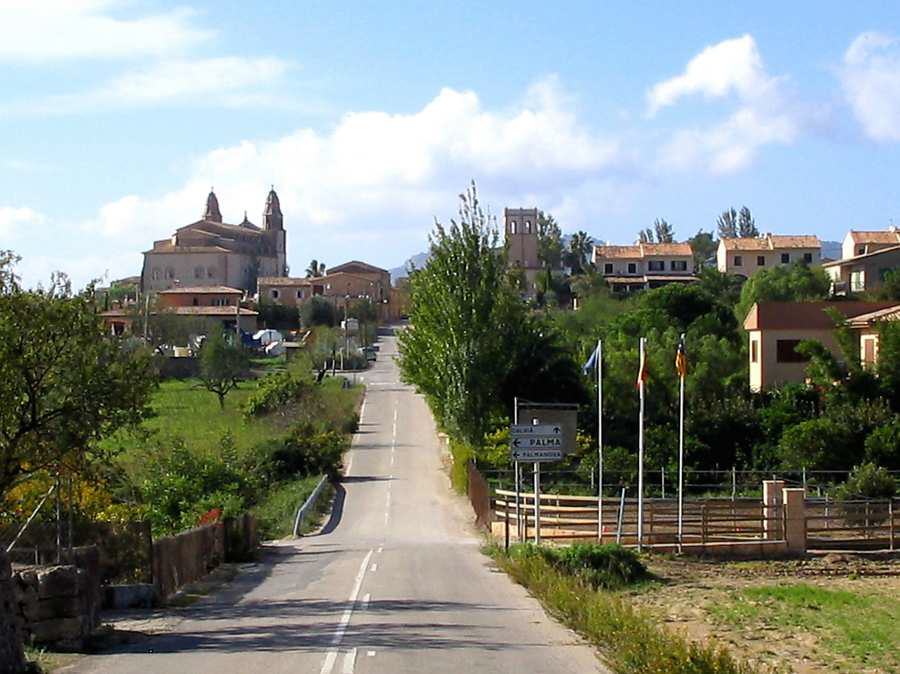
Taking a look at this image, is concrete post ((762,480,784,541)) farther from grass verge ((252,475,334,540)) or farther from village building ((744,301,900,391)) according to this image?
village building ((744,301,900,391))

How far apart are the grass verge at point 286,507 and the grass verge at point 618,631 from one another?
778 inches

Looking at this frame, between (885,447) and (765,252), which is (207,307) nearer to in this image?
(765,252)

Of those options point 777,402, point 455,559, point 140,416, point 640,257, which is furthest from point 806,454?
point 640,257

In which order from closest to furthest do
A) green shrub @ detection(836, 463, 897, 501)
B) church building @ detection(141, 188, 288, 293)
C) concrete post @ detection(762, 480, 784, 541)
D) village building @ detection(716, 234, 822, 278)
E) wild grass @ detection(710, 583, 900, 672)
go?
1. wild grass @ detection(710, 583, 900, 672)
2. concrete post @ detection(762, 480, 784, 541)
3. green shrub @ detection(836, 463, 897, 501)
4. village building @ detection(716, 234, 822, 278)
5. church building @ detection(141, 188, 288, 293)

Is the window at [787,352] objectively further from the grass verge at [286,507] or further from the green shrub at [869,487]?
the grass verge at [286,507]

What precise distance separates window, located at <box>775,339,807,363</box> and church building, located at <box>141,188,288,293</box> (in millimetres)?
108134

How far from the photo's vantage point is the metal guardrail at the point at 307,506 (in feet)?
157

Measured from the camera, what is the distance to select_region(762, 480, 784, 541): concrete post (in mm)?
35950

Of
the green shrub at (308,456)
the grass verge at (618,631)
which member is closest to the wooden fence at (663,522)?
the grass verge at (618,631)

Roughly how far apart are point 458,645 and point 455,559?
15922mm

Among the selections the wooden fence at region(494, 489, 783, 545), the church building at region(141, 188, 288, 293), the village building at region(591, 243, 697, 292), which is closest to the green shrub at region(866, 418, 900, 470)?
the wooden fence at region(494, 489, 783, 545)

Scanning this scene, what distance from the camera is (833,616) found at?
25.0 meters

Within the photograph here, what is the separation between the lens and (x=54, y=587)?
60.6 feet

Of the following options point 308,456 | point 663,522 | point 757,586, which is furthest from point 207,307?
point 757,586
